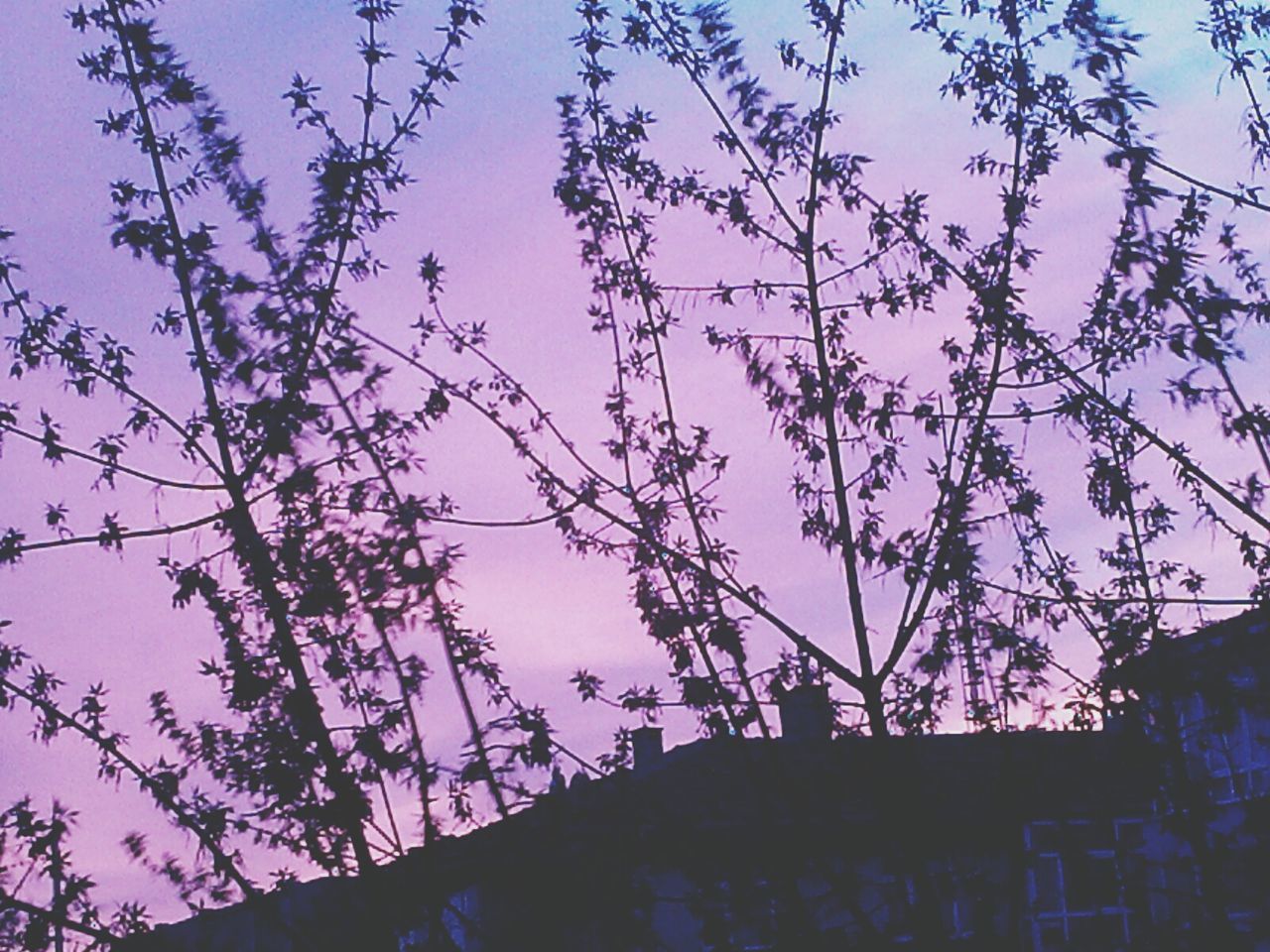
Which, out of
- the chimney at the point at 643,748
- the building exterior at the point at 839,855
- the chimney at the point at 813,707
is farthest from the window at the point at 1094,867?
the chimney at the point at 643,748

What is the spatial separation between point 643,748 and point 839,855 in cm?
119

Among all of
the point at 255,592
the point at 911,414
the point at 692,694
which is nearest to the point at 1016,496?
the point at 911,414

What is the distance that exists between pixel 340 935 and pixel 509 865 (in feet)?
3.11

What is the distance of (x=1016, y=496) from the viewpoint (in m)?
9.34

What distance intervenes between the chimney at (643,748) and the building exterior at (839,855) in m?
0.03

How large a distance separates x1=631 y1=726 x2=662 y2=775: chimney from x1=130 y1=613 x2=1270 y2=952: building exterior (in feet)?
0.08

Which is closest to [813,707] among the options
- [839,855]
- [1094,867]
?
[839,855]

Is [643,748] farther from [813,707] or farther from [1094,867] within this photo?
[1094,867]

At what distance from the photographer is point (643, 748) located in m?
9.11

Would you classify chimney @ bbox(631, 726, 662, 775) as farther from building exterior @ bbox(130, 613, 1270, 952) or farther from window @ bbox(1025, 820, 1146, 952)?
window @ bbox(1025, 820, 1146, 952)

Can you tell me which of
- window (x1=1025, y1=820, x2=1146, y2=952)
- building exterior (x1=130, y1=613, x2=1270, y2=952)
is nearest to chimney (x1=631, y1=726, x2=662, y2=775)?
building exterior (x1=130, y1=613, x2=1270, y2=952)

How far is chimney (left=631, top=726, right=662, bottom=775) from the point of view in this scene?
29.5ft

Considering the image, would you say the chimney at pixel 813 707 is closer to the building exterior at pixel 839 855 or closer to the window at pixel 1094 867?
the building exterior at pixel 839 855

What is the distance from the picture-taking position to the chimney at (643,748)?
8.98 metres
